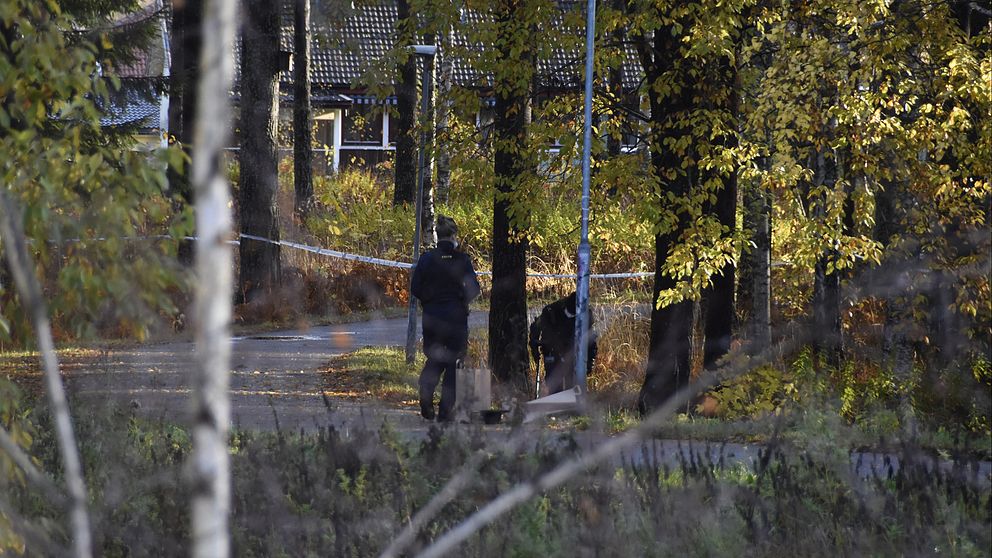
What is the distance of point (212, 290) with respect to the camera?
153 centimetres

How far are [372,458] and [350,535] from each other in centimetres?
150

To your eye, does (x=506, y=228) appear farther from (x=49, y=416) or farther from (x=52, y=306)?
(x=52, y=306)

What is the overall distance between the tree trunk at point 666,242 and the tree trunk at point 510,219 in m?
1.34

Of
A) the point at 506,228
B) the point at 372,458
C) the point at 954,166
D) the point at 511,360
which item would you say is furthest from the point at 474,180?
the point at 372,458

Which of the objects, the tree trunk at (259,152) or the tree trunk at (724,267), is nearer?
the tree trunk at (724,267)

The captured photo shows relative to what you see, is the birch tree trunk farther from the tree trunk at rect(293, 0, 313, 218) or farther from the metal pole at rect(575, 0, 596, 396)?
the tree trunk at rect(293, 0, 313, 218)

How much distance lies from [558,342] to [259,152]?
9425 mm

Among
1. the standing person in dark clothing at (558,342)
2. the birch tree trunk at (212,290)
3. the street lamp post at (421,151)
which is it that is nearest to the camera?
the birch tree trunk at (212,290)

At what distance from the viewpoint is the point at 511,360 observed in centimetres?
1522

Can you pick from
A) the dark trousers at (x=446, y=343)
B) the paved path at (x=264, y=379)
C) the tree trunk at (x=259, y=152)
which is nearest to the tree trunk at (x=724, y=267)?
the dark trousers at (x=446, y=343)

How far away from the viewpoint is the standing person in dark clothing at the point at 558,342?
13891 millimetres

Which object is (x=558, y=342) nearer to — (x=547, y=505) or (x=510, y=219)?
(x=510, y=219)

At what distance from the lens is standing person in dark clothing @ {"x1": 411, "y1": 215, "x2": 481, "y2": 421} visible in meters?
11.8

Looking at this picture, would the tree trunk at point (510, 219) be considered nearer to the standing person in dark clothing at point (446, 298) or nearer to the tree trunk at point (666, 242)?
the tree trunk at point (666, 242)
